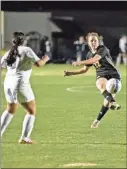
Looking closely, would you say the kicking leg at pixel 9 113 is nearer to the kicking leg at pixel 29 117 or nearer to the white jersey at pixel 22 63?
the kicking leg at pixel 29 117

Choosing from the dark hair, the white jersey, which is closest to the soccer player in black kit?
the white jersey

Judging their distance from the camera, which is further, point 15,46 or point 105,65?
point 105,65

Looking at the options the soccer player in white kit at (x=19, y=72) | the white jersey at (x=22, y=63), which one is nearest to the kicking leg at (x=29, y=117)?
the soccer player in white kit at (x=19, y=72)

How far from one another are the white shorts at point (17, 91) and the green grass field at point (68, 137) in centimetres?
83

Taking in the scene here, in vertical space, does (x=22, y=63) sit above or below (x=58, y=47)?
above

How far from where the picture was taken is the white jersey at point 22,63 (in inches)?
402

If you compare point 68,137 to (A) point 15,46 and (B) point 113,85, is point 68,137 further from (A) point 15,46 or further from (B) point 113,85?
(A) point 15,46

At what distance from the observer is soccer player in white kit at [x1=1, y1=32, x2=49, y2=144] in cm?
1023

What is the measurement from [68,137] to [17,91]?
6.63 ft

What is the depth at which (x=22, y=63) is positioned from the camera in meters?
10.4

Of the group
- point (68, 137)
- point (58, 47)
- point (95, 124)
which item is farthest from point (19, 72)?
point (58, 47)

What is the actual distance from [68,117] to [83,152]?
4804 mm

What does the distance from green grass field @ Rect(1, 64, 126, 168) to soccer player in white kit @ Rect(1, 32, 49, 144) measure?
0.65m

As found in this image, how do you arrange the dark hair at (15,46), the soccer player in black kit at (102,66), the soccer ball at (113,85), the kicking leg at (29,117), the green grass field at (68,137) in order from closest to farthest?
the green grass field at (68,137) → the dark hair at (15,46) → the kicking leg at (29,117) → the soccer player in black kit at (102,66) → the soccer ball at (113,85)
